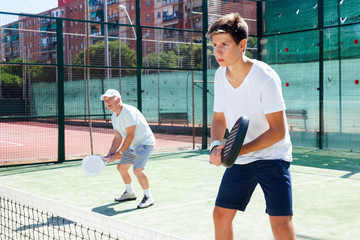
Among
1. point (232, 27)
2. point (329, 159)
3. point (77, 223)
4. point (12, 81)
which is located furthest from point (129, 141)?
point (12, 81)

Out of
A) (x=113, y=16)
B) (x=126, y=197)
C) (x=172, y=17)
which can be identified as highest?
(x=113, y=16)

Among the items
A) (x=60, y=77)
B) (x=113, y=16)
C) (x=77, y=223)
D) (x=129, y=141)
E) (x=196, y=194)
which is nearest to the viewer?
(x=77, y=223)

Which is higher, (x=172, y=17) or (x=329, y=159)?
(x=172, y=17)

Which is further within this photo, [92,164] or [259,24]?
[259,24]

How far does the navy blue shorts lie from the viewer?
105 inches

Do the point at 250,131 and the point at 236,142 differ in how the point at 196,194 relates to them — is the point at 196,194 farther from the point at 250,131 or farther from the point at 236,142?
the point at 236,142

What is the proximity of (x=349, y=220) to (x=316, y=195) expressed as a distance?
1298 mm

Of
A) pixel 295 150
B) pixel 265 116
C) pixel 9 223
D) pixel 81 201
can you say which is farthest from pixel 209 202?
pixel 295 150

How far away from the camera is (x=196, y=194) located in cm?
650

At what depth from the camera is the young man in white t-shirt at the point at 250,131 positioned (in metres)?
2.58

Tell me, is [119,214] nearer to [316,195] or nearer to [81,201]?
[81,201]

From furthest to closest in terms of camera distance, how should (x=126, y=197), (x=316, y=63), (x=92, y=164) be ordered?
(x=316, y=63) < (x=126, y=197) < (x=92, y=164)

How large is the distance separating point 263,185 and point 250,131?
33 centimetres

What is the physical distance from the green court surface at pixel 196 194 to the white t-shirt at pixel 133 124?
31.8 inches
